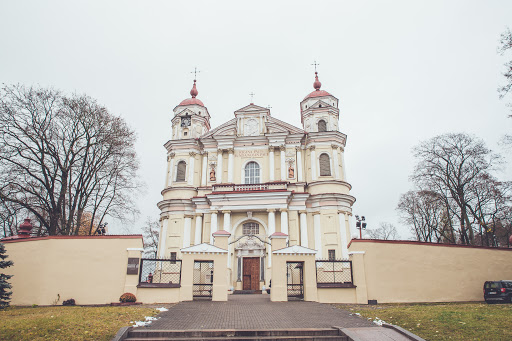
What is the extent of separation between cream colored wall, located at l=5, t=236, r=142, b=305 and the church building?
10061mm

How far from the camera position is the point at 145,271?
14.4m

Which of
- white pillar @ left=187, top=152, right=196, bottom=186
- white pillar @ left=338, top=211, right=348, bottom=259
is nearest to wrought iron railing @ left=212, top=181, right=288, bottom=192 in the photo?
white pillar @ left=187, top=152, right=196, bottom=186

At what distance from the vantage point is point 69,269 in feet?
44.8

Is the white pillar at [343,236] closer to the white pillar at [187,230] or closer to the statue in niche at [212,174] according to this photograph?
the statue in niche at [212,174]

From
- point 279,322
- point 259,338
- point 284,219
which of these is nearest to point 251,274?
point 284,219

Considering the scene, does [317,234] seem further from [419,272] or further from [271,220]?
[419,272]

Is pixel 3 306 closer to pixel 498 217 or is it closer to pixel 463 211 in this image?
pixel 463 211

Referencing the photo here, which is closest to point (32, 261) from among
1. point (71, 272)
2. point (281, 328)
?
point (71, 272)

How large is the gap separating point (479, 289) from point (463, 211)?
1245cm

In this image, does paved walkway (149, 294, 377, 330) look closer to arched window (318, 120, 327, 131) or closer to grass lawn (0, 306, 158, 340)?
grass lawn (0, 306, 158, 340)

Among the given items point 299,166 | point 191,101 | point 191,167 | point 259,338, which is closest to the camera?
point 259,338

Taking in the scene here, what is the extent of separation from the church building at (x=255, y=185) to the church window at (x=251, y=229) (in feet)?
0.25

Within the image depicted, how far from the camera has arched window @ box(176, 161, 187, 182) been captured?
94.5 ft

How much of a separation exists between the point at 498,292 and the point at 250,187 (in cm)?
1618
